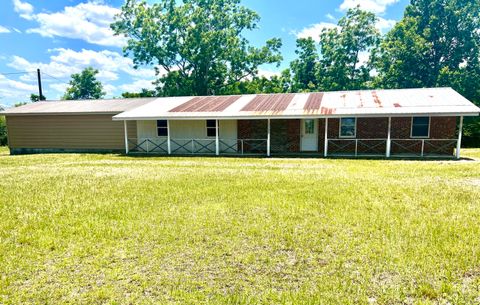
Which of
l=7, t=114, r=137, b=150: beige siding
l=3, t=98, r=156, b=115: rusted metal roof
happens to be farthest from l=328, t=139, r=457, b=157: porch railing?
l=3, t=98, r=156, b=115: rusted metal roof

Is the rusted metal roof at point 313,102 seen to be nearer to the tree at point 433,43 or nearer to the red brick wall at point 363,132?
the red brick wall at point 363,132

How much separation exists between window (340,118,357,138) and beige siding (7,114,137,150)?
11995 millimetres

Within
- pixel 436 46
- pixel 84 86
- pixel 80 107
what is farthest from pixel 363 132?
pixel 84 86

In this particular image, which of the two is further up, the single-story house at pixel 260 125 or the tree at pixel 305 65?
the tree at pixel 305 65

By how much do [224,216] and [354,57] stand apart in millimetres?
32614

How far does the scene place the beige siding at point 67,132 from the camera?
1836 cm

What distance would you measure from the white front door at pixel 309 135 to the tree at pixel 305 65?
19232 mm

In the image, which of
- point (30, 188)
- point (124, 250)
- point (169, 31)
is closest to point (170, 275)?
point (124, 250)

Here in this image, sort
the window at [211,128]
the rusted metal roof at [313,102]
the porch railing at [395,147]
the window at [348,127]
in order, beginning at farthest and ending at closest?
the window at [211,128] → the window at [348,127] → the rusted metal roof at [313,102] → the porch railing at [395,147]

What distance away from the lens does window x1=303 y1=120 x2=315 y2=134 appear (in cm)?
1609

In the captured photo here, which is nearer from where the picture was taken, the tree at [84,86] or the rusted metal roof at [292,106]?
the rusted metal roof at [292,106]

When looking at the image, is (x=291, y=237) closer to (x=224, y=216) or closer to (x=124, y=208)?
(x=224, y=216)

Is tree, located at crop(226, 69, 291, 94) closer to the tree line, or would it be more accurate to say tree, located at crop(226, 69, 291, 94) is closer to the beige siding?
the tree line

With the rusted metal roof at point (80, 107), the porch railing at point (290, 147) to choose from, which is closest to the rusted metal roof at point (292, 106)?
the rusted metal roof at point (80, 107)
